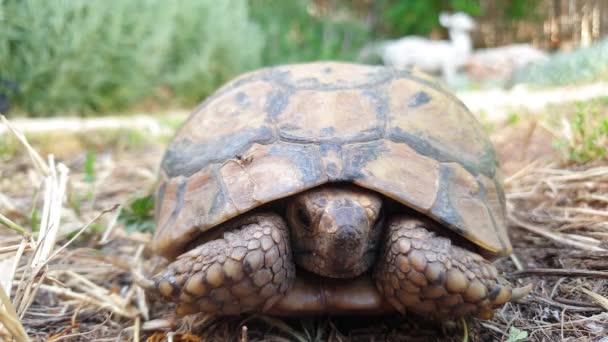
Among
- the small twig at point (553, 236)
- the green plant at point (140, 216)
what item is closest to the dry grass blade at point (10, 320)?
the green plant at point (140, 216)

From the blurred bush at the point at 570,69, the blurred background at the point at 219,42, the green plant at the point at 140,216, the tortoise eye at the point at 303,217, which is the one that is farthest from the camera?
the blurred bush at the point at 570,69

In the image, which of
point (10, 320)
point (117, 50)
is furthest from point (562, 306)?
point (117, 50)

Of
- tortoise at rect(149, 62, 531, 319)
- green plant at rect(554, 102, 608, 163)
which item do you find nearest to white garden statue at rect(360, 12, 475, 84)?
green plant at rect(554, 102, 608, 163)

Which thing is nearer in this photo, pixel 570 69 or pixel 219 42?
pixel 219 42

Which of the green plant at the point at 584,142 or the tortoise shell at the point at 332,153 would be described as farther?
the green plant at the point at 584,142

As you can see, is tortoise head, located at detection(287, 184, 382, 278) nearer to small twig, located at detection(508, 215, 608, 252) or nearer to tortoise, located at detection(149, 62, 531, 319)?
tortoise, located at detection(149, 62, 531, 319)

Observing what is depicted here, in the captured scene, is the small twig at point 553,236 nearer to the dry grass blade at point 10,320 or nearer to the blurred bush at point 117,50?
the dry grass blade at point 10,320

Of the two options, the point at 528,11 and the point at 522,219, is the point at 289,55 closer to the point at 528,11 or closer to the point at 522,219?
the point at 528,11

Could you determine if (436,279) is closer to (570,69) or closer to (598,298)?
(598,298)
